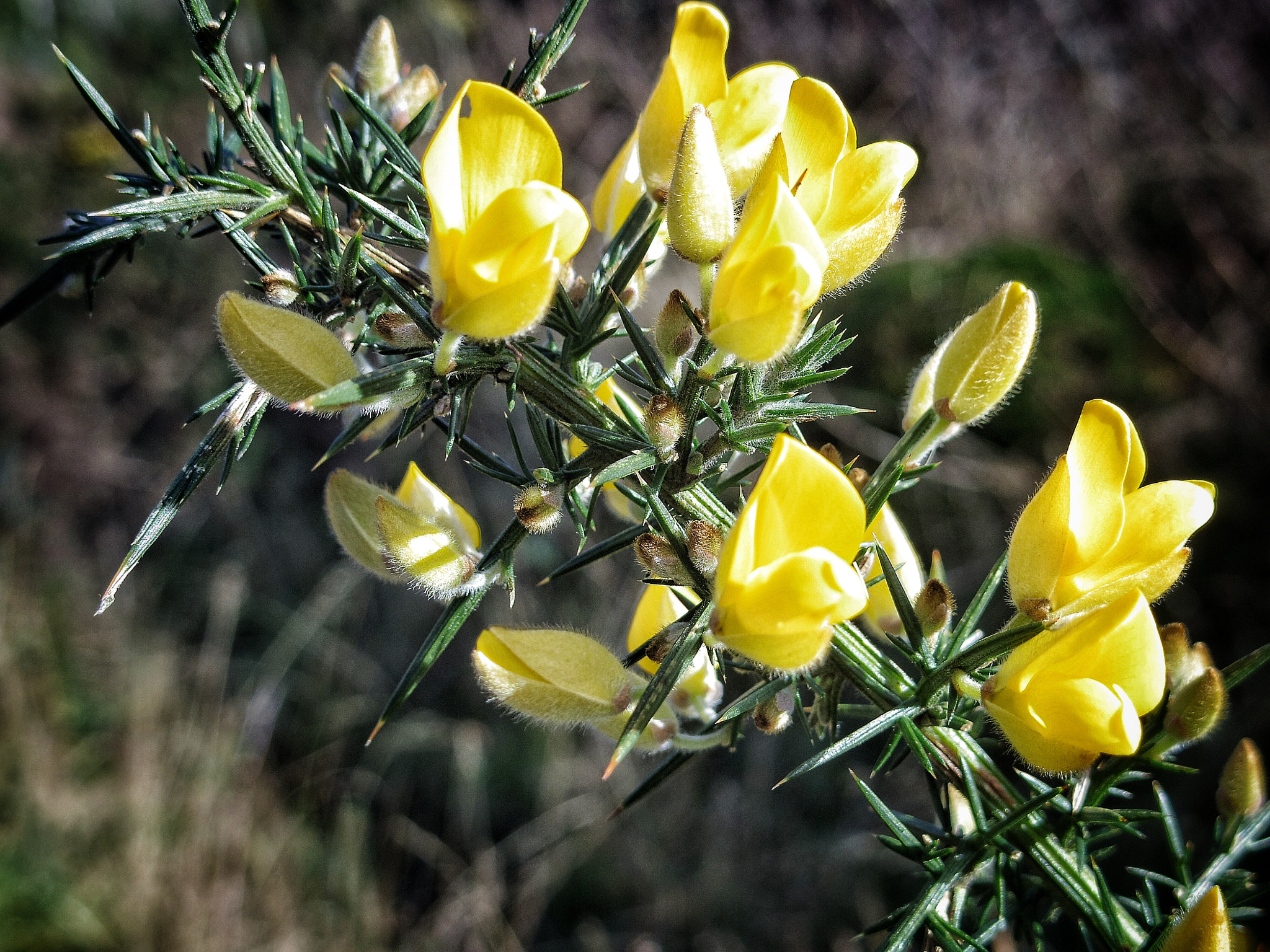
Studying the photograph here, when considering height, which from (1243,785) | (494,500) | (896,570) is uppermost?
(896,570)

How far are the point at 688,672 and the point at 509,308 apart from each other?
35 cm

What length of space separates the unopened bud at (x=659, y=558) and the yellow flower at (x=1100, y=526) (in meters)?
0.22

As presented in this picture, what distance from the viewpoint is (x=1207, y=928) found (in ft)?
1.46

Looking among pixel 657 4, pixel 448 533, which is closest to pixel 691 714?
pixel 448 533

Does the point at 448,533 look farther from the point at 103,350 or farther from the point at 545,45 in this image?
the point at 103,350

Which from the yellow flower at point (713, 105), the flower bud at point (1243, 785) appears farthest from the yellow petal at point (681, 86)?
the flower bud at point (1243, 785)

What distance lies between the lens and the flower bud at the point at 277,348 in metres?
0.45

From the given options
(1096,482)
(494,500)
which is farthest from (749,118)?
(494,500)

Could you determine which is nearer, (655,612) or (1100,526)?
(1100,526)

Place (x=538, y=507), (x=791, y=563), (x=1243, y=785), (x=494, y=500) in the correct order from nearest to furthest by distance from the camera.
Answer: (x=791, y=563), (x=538, y=507), (x=1243, y=785), (x=494, y=500)

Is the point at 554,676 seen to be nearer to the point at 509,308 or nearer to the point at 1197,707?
the point at 509,308

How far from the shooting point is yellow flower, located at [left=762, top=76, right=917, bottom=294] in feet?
1.61

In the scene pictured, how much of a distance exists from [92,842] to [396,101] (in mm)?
2704

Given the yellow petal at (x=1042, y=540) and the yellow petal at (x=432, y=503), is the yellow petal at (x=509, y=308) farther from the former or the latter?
the yellow petal at (x=1042, y=540)
